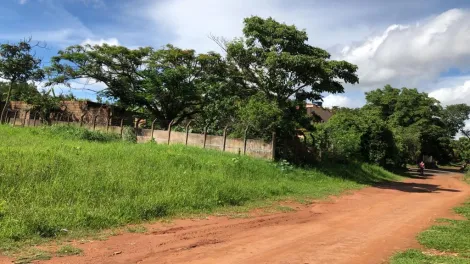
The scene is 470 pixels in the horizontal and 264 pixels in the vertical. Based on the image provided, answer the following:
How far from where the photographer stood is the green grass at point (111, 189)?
21.4 feet

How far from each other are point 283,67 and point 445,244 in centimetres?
1262

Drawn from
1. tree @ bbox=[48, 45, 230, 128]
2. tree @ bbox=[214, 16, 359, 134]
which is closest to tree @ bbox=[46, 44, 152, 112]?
tree @ bbox=[48, 45, 230, 128]

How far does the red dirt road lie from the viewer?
5.73m

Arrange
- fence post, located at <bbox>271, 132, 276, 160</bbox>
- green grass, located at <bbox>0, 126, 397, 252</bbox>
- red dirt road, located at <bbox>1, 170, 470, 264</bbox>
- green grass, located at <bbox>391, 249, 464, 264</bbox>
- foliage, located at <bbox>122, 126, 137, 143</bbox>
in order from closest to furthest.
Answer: red dirt road, located at <bbox>1, 170, 470, 264</bbox>, green grass, located at <bbox>391, 249, 464, 264</bbox>, green grass, located at <bbox>0, 126, 397, 252</bbox>, fence post, located at <bbox>271, 132, 276, 160</bbox>, foliage, located at <bbox>122, 126, 137, 143</bbox>

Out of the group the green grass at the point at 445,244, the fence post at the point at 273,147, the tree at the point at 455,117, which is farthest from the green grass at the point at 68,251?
the tree at the point at 455,117

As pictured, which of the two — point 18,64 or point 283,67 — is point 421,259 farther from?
point 18,64

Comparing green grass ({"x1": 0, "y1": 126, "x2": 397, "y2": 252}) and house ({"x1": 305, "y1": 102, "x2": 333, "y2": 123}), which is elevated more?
house ({"x1": 305, "y1": 102, "x2": 333, "y2": 123})

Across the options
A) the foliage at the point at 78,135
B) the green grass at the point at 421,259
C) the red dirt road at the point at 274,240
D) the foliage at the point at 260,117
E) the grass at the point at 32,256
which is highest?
the foliage at the point at 260,117

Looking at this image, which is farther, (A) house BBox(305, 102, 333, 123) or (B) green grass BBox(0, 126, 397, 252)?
(A) house BBox(305, 102, 333, 123)

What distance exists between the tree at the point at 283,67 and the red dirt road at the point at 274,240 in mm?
9305

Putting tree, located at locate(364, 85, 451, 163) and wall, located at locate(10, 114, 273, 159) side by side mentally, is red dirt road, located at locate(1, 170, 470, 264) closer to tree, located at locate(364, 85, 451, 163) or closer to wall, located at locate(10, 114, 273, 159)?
wall, located at locate(10, 114, 273, 159)

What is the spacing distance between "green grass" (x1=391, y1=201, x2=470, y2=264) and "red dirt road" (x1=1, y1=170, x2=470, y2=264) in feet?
0.82

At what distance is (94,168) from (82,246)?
3.91 meters

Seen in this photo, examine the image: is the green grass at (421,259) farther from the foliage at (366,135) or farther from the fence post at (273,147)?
the foliage at (366,135)
